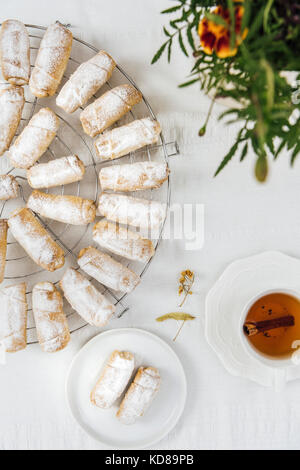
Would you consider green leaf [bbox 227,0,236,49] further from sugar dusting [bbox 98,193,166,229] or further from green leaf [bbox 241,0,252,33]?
sugar dusting [bbox 98,193,166,229]

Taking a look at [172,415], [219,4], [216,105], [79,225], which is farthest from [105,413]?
[219,4]

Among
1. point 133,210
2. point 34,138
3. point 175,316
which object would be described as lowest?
point 175,316

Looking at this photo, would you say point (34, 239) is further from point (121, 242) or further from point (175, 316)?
point (175, 316)

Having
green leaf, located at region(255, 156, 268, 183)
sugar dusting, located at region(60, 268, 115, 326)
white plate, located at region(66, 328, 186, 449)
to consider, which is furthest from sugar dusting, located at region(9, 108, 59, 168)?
green leaf, located at region(255, 156, 268, 183)

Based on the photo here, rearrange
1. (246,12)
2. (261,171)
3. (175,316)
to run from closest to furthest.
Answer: (261,171), (246,12), (175,316)

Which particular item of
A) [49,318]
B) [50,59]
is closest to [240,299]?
[49,318]
